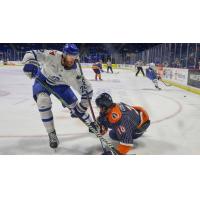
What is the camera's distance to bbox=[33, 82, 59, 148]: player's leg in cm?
176

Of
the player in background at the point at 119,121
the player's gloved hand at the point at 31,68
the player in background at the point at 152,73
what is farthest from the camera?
the player in background at the point at 152,73

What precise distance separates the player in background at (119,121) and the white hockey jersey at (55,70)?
0.22 metres

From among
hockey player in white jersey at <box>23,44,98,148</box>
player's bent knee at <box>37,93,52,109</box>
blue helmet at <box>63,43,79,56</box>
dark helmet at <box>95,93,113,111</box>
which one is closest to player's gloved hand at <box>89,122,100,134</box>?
hockey player in white jersey at <box>23,44,98,148</box>

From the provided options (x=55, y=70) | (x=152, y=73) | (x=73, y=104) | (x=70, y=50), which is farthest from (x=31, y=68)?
(x=152, y=73)

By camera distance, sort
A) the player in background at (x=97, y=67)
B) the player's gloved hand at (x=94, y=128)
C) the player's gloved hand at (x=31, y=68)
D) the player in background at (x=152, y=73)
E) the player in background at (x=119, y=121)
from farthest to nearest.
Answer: the player in background at (x=152, y=73)
the player in background at (x=97, y=67)
the player's gloved hand at (x=94, y=128)
the player in background at (x=119, y=121)
the player's gloved hand at (x=31, y=68)

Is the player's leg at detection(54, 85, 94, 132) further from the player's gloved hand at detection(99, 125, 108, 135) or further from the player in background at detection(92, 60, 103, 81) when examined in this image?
the player in background at detection(92, 60, 103, 81)

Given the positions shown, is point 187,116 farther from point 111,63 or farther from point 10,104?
point 10,104

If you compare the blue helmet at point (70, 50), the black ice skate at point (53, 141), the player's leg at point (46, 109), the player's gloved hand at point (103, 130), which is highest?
the blue helmet at point (70, 50)

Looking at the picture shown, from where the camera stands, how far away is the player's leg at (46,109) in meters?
1.76

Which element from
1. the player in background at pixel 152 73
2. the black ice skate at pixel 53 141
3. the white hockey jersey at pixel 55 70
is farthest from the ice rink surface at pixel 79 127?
the player in background at pixel 152 73

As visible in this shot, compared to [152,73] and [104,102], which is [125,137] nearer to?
[104,102]

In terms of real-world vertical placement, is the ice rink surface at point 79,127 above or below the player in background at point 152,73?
below

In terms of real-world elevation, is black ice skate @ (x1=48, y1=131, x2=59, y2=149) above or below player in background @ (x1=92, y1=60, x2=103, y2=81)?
below

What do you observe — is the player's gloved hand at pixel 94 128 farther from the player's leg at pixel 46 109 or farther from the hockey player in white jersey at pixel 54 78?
the player's leg at pixel 46 109
